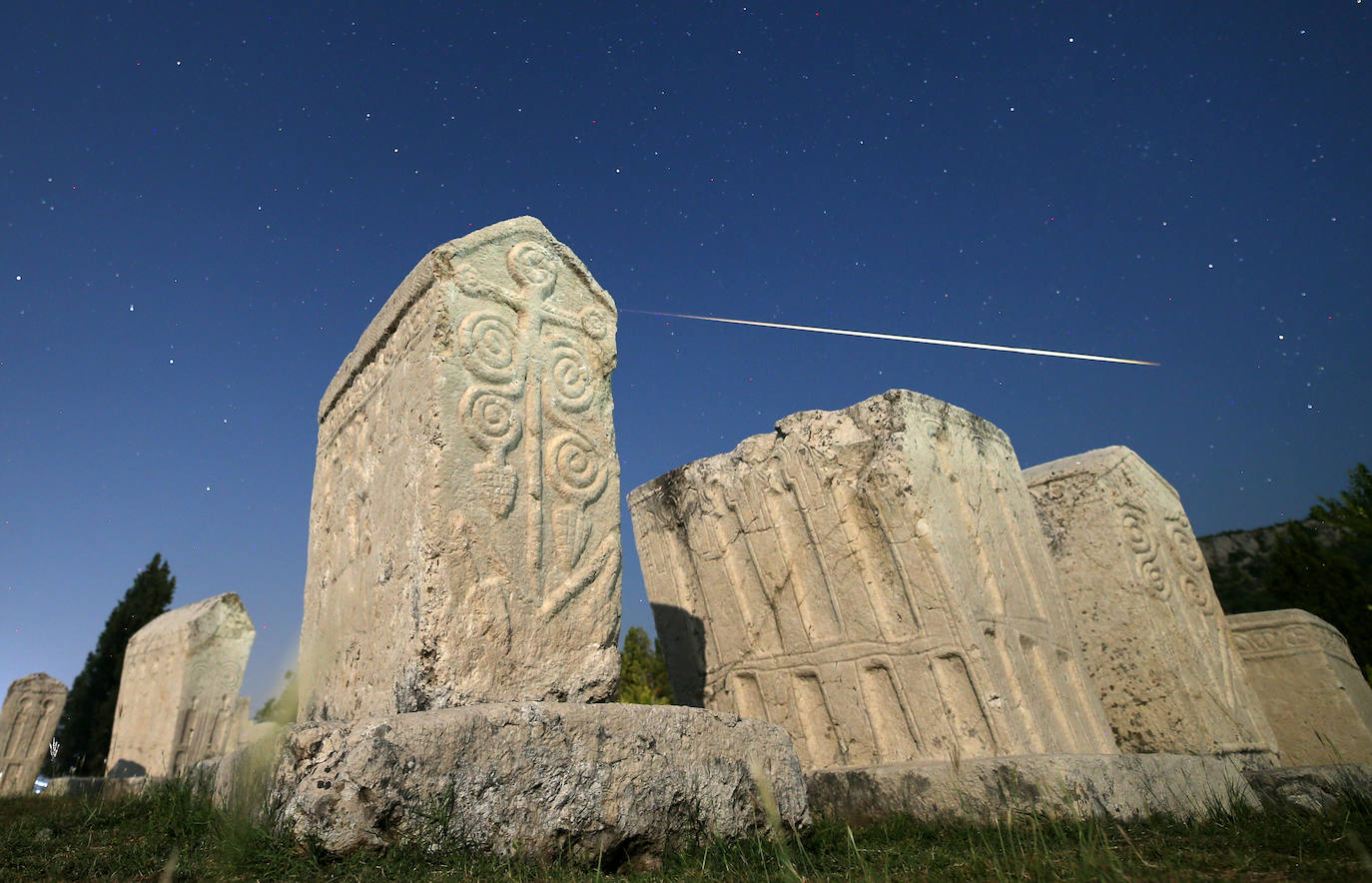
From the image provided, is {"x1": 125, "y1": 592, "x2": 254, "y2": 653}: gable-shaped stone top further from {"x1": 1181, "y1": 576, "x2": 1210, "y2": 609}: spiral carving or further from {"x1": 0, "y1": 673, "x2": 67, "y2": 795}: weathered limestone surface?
{"x1": 1181, "y1": 576, "x2": 1210, "y2": 609}: spiral carving

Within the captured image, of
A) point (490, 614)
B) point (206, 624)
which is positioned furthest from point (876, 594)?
point (206, 624)

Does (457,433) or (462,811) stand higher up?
(457,433)

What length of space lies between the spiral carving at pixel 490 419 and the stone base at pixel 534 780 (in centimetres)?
101

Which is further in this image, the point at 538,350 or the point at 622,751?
the point at 538,350

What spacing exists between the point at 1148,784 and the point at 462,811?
7.88ft

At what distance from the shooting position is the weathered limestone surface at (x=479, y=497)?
105 inches

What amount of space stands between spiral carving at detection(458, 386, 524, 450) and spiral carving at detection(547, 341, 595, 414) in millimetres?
232

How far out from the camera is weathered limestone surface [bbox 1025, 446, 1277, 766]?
508 cm

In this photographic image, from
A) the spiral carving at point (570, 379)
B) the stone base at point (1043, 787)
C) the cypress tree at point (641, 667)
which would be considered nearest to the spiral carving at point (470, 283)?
the spiral carving at point (570, 379)

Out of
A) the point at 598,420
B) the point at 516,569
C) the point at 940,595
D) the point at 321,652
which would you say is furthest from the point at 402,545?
the point at 940,595

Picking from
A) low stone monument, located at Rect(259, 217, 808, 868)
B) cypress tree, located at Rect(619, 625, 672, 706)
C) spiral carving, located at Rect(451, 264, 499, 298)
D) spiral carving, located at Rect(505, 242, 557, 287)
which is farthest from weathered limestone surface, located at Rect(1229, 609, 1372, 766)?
cypress tree, located at Rect(619, 625, 672, 706)

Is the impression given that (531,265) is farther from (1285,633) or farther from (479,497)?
(1285,633)

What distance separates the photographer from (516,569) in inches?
110

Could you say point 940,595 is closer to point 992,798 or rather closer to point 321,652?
point 992,798
